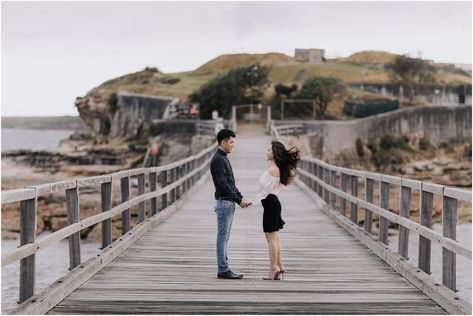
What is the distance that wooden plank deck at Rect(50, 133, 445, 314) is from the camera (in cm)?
772

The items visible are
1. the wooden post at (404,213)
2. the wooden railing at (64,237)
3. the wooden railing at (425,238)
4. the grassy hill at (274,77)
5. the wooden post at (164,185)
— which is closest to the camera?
the wooden railing at (64,237)

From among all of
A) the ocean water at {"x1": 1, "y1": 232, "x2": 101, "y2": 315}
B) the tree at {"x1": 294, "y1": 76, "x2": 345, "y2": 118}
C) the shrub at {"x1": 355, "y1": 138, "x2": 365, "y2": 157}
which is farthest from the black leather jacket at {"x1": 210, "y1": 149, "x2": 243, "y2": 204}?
the tree at {"x1": 294, "y1": 76, "x2": 345, "y2": 118}

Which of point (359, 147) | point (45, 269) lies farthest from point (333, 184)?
point (359, 147)

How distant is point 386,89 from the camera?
100 metres

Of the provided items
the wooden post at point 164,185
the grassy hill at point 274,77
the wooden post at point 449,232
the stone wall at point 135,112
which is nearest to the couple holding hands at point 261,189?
the wooden post at point 449,232

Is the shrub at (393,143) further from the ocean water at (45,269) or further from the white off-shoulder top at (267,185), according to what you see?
the white off-shoulder top at (267,185)

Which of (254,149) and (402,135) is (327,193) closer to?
(254,149)

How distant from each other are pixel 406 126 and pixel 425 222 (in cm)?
6706

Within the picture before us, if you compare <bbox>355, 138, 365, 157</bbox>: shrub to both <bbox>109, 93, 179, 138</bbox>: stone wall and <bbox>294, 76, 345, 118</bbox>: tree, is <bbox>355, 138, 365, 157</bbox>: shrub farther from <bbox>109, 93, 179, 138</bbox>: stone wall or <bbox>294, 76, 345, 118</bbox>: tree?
<bbox>109, 93, 179, 138</bbox>: stone wall

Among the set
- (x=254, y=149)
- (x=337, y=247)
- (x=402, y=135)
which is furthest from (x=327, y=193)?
(x=402, y=135)

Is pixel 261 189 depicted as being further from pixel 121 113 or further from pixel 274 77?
pixel 274 77

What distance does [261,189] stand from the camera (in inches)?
366

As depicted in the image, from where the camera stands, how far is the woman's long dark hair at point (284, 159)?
912cm

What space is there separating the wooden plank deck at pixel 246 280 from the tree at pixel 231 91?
179ft
